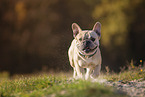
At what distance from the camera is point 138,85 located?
18.9 ft

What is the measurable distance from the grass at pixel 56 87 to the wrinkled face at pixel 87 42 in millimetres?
805

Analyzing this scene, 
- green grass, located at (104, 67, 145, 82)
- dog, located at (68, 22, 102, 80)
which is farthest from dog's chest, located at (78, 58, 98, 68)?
green grass, located at (104, 67, 145, 82)

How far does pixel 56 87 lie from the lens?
481cm

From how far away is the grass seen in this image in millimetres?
4062

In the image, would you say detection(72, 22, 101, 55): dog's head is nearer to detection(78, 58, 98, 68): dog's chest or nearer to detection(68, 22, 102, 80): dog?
detection(68, 22, 102, 80): dog

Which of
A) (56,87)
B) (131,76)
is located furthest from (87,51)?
(131,76)

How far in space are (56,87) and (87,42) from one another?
153cm

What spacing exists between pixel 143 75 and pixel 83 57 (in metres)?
2.03

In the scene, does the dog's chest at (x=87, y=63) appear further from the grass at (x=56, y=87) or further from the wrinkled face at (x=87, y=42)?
the grass at (x=56, y=87)

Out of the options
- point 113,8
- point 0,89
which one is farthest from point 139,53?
point 0,89

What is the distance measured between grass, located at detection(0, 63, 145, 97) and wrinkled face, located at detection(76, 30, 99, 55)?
2.64 ft

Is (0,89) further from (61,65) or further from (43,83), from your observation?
(61,65)

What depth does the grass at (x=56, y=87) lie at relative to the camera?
406 cm

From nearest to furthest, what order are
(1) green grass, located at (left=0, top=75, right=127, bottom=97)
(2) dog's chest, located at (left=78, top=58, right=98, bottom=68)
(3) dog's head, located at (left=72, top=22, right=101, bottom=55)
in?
1. (1) green grass, located at (left=0, top=75, right=127, bottom=97)
2. (3) dog's head, located at (left=72, top=22, right=101, bottom=55)
3. (2) dog's chest, located at (left=78, top=58, right=98, bottom=68)
